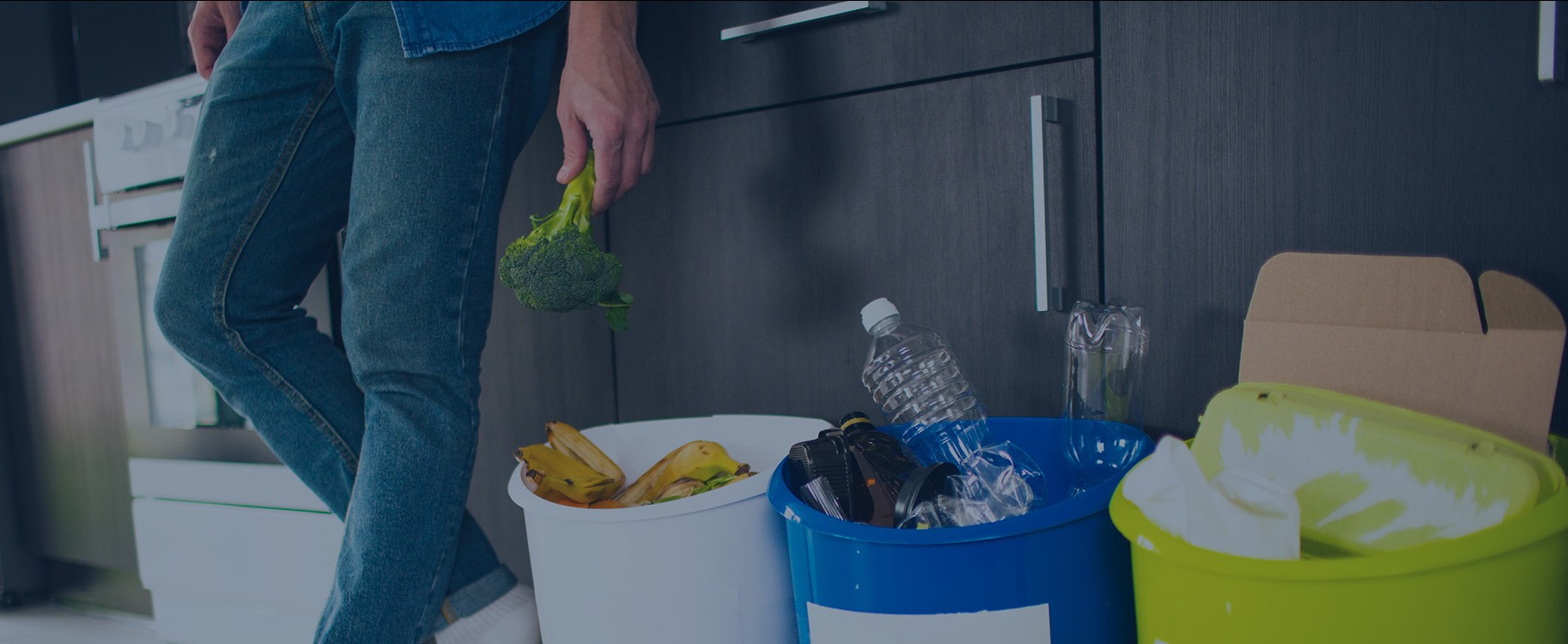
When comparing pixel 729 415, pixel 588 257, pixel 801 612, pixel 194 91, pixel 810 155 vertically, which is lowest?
pixel 801 612

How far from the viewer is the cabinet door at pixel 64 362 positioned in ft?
5.65

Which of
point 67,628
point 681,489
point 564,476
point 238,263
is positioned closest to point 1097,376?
point 681,489

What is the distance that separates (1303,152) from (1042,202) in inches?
8.7

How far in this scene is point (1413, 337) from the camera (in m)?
0.76

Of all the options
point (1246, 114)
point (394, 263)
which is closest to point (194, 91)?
point (394, 263)

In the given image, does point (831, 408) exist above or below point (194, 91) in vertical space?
below

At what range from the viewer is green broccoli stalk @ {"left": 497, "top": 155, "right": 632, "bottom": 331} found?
1.02 metres

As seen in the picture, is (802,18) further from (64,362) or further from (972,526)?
(64,362)

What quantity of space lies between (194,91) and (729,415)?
3.21 feet

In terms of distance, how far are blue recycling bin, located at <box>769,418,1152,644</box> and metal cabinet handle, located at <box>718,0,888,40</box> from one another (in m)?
0.54

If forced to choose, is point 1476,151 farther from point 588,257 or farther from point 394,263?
point 394,263

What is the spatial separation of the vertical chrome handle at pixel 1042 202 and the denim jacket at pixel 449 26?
0.51 m

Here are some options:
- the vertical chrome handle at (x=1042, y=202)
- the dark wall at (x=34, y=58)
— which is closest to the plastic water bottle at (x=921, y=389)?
the vertical chrome handle at (x=1042, y=202)

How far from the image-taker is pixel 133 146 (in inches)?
60.0
